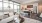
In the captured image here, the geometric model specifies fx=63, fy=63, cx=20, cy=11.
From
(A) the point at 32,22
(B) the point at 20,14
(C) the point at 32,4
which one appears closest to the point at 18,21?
(B) the point at 20,14

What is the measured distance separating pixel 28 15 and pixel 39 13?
7.9 inches

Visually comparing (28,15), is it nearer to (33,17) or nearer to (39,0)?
(33,17)

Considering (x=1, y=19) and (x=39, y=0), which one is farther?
Result: (x=39, y=0)

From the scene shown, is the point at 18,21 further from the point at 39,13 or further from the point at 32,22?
the point at 39,13

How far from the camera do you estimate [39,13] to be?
1.13m

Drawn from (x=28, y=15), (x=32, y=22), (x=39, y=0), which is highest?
(x=39, y=0)

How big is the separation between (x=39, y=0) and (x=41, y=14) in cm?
27

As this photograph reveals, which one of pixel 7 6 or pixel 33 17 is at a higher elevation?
pixel 7 6

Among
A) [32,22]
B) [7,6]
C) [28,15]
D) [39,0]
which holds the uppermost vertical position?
[39,0]

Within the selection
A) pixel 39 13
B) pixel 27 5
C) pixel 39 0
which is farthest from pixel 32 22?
pixel 39 0

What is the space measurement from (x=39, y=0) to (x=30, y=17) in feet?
1.18

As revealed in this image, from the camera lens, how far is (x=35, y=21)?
3.73ft

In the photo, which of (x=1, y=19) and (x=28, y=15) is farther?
(x=28, y=15)

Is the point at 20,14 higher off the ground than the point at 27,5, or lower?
lower
